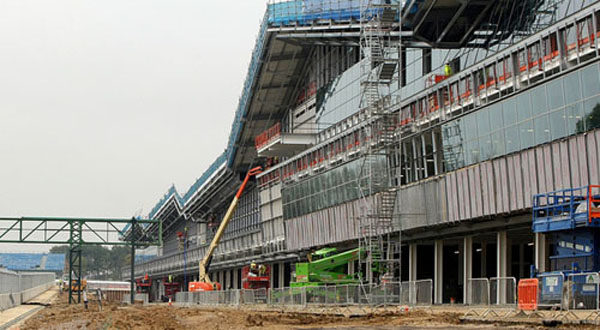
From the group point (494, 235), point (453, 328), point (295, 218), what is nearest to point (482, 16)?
point (494, 235)

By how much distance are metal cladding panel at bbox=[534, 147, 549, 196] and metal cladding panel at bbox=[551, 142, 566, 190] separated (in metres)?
0.73

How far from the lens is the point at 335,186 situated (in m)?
65.0

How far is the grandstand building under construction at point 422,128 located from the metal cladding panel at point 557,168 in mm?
67

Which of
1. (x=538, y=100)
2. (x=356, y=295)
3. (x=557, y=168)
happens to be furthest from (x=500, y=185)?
(x=356, y=295)

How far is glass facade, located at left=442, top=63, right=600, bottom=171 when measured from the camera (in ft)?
121

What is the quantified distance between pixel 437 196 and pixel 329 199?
17.2 metres

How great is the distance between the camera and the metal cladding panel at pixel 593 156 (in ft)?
120

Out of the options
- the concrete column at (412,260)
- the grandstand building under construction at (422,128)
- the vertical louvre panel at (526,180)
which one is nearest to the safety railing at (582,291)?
the grandstand building under construction at (422,128)

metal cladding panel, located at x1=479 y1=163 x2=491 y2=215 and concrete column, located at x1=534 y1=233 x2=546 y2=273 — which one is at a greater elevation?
metal cladding panel, located at x1=479 y1=163 x2=491 y2=215

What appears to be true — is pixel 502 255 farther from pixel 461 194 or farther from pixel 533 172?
pixel 533 172

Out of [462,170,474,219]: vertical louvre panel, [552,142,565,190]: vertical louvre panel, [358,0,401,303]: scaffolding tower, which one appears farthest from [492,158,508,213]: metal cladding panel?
[358,0,401,303]: scaffolding tower

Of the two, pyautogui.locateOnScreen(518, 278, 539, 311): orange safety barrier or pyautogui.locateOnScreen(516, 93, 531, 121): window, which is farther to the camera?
pyautogui.locateOnScreen(516, 93, 531, 121): window

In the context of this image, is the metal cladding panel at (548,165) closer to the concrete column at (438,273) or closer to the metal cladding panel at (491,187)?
the metal cladding panel at (491,187)

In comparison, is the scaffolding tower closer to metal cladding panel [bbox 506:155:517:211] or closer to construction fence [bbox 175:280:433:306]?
construction fence [bbox 175:280:433:306]
